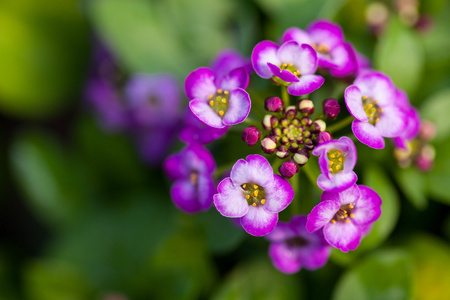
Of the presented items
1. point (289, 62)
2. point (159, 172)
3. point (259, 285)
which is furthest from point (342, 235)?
point (159, 172)

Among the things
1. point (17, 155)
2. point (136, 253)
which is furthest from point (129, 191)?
point (17, 155)

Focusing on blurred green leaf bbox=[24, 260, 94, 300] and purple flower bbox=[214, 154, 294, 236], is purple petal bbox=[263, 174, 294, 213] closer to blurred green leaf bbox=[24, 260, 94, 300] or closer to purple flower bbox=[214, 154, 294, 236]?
purple flower bbox=[214, 154, 294, 236]

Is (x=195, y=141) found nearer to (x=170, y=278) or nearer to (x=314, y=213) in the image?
(x=314, y=213)

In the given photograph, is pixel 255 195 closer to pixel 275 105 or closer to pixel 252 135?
pixel 252 135

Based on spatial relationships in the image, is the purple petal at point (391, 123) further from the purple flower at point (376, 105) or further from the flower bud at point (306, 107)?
the flower bud at point (306, 107)

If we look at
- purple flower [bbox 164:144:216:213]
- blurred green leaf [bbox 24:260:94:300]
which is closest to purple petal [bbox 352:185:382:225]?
purple flower [bbox 164:144:216:213]

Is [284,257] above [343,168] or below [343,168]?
below

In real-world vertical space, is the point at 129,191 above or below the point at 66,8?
below
